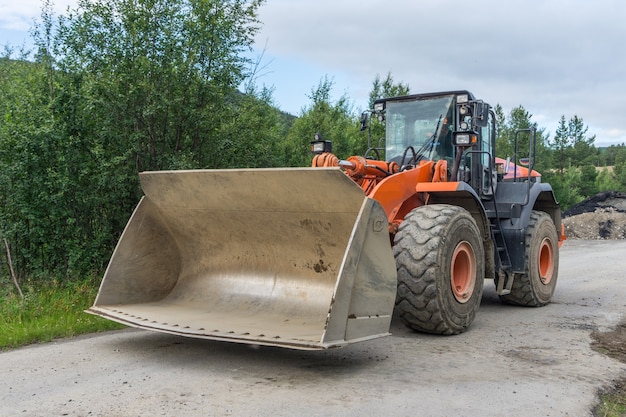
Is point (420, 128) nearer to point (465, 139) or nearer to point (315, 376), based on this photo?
point (465, 139)

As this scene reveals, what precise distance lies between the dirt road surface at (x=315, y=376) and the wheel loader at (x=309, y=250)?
11.4 inches

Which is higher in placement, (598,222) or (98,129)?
(98,129)

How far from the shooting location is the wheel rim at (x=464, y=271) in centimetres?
608

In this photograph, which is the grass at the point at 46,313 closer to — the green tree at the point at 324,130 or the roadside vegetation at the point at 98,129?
the roadside vegetation at the point at 98,129

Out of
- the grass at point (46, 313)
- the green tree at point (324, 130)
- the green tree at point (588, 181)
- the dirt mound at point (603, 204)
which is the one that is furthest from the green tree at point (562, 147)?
the grass at point (46, 313)

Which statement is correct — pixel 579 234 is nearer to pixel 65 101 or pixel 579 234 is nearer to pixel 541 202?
pixel 541 202

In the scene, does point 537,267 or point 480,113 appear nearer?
point 480,113

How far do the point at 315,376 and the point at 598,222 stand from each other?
70.3ft

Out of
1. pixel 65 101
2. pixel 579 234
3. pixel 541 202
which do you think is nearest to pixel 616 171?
pixel 579 234

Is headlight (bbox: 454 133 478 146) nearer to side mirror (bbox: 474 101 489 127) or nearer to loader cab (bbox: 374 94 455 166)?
side mirror (bbox: 474 101 489 127)

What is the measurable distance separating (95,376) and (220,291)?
1.74 meters

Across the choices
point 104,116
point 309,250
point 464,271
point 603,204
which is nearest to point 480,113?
point 464,271

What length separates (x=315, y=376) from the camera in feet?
14.8

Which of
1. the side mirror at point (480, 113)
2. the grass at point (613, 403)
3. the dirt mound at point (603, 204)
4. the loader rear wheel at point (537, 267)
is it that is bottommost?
the grass at point (613, 403)
